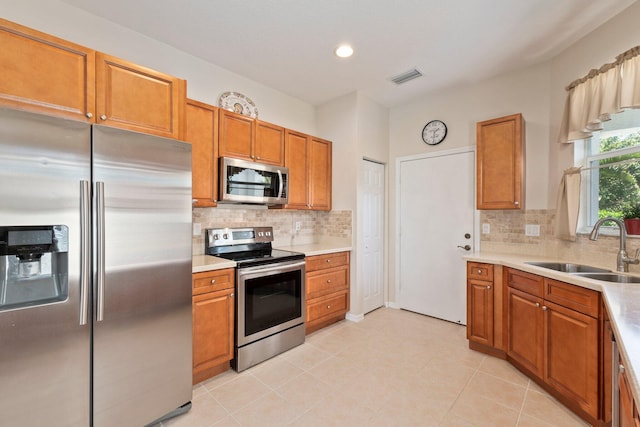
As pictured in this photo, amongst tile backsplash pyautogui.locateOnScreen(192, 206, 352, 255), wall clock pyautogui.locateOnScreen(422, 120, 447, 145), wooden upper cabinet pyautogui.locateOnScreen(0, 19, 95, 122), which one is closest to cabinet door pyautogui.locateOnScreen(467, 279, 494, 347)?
tile backsplash pyautogui.locateOnScreen(192, 206, 352, 255)

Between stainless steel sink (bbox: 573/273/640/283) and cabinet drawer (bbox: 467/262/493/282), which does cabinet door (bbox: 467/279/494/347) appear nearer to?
cabinet drawer (bbox: 467/262/493/282)

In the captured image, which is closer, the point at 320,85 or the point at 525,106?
the point at 525,106

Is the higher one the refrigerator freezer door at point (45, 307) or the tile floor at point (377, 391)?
the refrigerator freezer door at point (45, 307)

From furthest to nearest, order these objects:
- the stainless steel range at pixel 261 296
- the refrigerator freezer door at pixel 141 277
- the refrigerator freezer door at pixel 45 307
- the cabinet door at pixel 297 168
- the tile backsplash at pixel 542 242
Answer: the cabinet door at pixel 297 168
the stainless steel range at pixel 261 296
the tile backsplash at pixel 542 242
the refrigerator freezer door at pixel 141 277
the refrigerator freezer door at pixel 45 307

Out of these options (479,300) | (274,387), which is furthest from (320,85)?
(274,387)

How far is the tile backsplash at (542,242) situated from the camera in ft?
7.45

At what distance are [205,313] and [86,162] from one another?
1297 millimetres

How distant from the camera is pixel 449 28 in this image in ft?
7.79

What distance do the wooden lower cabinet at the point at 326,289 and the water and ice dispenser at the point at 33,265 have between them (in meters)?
2.01

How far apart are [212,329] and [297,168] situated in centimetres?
193

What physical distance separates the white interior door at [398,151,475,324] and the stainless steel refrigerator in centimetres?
285

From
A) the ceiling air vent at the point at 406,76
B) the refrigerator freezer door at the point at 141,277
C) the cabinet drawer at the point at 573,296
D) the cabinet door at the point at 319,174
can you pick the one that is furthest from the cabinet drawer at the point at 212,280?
the ceiling air vent at the point at 406,76

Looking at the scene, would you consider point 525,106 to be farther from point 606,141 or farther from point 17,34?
point 17,34

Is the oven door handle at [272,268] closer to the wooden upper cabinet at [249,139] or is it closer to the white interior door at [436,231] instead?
the wooden upper cabinet at [249,139]
